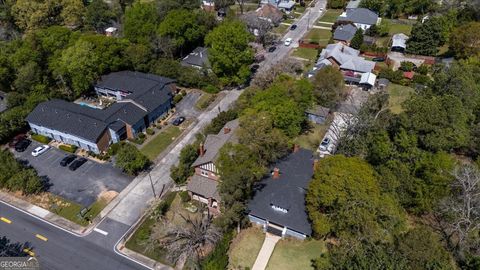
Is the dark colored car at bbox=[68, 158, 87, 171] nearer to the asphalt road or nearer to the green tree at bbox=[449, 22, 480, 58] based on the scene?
the asphalt road

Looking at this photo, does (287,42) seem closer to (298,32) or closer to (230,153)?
(298,32)

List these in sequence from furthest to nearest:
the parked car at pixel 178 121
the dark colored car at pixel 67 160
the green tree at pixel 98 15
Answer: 1. the green tree at pixel 98 15
2. the parked car at pixel 178 121
3. the dark colored car at pixel 67 160

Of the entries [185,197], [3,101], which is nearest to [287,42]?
[185,197]

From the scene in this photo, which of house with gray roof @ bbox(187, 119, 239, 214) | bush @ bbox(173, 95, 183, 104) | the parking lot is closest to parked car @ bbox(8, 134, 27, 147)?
the parking lot

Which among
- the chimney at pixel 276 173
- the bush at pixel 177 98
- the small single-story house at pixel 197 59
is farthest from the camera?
the small single-story house at pixel 197 59

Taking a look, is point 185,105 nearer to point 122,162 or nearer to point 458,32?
point 122,162

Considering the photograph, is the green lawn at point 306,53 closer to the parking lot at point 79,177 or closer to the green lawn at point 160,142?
the green lawn at point 160,142

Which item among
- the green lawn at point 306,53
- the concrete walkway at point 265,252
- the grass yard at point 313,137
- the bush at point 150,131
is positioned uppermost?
the bush at point 150,131

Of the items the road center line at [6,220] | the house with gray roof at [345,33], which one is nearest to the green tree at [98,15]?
the house with gray roof at [345,33]
